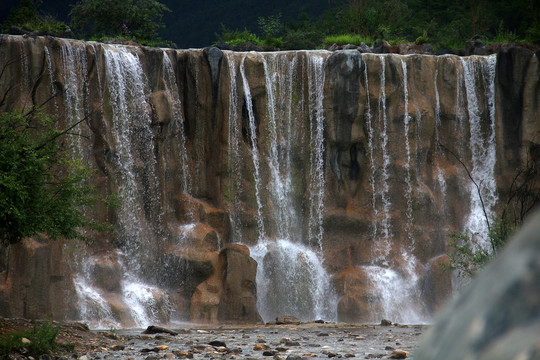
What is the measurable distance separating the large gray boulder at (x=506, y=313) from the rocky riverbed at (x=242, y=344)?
8.61m

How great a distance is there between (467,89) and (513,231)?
1193 centimetres

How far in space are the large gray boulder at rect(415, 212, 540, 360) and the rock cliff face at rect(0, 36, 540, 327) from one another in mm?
18669

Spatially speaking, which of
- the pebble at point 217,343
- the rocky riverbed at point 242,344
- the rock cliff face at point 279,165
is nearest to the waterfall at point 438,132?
the rock cliff face at point 279,165

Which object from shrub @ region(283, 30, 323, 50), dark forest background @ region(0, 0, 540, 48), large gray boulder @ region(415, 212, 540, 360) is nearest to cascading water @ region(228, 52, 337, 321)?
dark forest background @ region(0, 0, 540, 48)

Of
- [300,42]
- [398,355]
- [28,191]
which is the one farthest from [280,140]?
[398,355]

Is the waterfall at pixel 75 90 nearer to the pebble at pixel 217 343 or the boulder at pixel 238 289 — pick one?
the boulder at pixel 238 289

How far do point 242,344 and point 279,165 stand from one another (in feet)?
38.0

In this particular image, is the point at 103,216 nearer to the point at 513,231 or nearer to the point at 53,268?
the point at 53,268

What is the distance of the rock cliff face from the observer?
20.9 metres

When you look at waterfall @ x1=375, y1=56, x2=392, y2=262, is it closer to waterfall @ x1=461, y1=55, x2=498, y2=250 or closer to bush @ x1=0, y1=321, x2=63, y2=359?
waterfall @ x1=461, y1=55, x2=498, y2=250

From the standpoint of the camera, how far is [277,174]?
2411 cm

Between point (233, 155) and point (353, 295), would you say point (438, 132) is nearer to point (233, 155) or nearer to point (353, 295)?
point (353, 295)

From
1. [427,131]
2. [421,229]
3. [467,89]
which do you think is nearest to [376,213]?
[421,229]

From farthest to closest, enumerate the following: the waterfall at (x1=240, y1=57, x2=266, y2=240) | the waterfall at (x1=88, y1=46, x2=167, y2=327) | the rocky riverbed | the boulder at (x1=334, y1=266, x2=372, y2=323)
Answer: the waterfall at (x1=240, y1=57, x2=266, y2=240) < the waterfall at (x1=88, y1=46, x2=167, y2=327) < the boulder at (x1=334, y1=266, x2=372, y2=323) < the rocky riverbed
